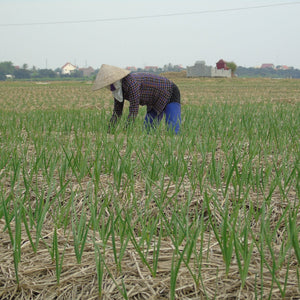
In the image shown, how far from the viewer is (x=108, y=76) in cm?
351

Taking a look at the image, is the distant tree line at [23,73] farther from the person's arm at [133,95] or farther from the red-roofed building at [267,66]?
the person's arm at [133,95]

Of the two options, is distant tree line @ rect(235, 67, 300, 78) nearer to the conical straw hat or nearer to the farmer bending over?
the farmer bending over

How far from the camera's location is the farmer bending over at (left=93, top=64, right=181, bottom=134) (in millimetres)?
3530

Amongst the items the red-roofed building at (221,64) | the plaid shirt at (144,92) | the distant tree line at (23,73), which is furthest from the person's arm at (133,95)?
the distant tree line at (23,73)

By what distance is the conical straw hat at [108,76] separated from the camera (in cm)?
348

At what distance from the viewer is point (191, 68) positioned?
36000 millimetres

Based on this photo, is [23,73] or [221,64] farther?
[23,73]

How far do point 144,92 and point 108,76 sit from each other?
0.65 meters

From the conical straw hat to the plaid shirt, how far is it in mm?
164

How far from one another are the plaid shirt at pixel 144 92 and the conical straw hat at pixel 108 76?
0.54 ft

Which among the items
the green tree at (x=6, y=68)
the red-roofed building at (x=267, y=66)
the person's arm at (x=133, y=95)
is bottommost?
the person's arm at (x=133, y=95)

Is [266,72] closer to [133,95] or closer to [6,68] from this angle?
[6,68]

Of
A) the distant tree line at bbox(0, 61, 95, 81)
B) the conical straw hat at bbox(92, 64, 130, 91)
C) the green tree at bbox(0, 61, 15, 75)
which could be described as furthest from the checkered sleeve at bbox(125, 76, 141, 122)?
the green tree at bbox(0, 61, 15, 75)

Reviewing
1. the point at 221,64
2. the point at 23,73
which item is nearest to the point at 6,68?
the point at 23,73
